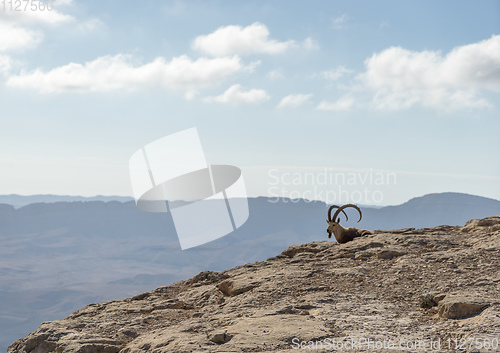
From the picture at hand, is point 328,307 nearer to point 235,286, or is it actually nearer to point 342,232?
point 235,286

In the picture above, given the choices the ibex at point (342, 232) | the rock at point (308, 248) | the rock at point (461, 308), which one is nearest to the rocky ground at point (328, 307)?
the rock at point (461, 308)

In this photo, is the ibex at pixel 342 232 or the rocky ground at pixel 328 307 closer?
the rocky ground at pixel 328 307

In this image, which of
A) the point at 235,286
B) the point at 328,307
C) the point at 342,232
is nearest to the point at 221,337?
the point at 328,307

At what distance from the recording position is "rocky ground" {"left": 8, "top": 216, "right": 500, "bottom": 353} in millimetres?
6914

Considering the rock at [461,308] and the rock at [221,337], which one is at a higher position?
the rock at [461,308]

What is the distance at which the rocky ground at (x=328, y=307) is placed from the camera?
6.91 meters

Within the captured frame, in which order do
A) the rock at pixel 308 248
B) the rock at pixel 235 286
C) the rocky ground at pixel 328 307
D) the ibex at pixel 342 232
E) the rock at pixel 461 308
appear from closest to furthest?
the rocky ground at pixel 328 307 < the rock at pixel 461 308 < the rock at pixel 235 286 < the rock at pixel 308 248 < the ibex at pixel 342 232

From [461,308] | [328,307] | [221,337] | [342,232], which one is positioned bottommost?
[221,337]

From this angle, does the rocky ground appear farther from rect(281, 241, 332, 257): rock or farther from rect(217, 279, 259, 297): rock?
rect(281, 241, 332, 257): rock

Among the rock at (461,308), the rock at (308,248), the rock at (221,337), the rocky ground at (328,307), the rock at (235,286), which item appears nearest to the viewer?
the rocky ground at (328,307)

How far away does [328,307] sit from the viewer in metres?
8.53

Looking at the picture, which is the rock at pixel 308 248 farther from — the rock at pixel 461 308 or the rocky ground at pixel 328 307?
the rock at pixel 461 308

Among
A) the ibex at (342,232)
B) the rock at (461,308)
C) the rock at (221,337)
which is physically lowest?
the rock at (221,337)

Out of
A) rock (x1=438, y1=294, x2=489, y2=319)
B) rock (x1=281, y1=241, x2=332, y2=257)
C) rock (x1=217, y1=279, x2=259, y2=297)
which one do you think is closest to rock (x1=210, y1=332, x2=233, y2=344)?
rock (x1=217, y1=279, x2=259, y2=297)
